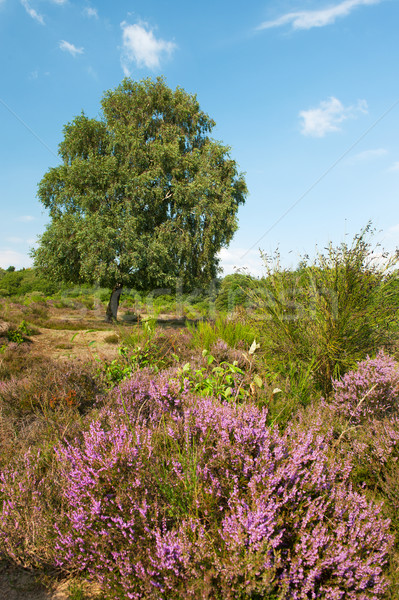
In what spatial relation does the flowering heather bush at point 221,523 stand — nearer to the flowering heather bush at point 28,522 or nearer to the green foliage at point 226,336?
the flowering heather bush at point 28,522

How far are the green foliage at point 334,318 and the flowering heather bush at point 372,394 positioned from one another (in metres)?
0.55

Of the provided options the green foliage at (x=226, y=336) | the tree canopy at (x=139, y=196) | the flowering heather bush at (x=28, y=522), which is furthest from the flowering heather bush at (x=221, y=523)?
the tree canopy at (x=139, y=196)

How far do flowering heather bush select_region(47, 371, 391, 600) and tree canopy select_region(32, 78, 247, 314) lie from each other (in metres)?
15.6

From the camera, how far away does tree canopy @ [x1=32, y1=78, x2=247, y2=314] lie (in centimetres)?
1773

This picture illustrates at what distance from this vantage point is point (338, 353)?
417 cm

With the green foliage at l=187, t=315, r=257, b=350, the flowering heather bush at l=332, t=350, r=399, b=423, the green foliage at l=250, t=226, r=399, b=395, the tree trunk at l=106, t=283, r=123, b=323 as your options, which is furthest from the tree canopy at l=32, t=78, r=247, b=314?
the flowering heather bush at l=332, t=350, r=399, b=423

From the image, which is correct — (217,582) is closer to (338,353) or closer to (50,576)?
(50,576)

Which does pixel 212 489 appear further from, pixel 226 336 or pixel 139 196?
pixel 139 196

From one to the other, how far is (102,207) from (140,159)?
11.0 ft

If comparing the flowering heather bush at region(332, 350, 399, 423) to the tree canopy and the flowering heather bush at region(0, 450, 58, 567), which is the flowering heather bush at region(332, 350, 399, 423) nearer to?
the flowering heather bush at region(0, 450, 58, 567)

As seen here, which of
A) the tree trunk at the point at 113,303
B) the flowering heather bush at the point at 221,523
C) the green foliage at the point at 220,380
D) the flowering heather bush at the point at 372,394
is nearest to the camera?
the flowering heather bush at the point at 221,523

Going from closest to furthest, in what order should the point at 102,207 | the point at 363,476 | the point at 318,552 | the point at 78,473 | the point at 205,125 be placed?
the point at 318,552 < the point at 78,473 < the point at 363,476 < the point at 102,207 < the point at 205,125

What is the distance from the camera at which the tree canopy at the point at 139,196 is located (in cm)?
1773

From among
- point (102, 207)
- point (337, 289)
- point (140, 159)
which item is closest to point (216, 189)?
point (140, 159)
